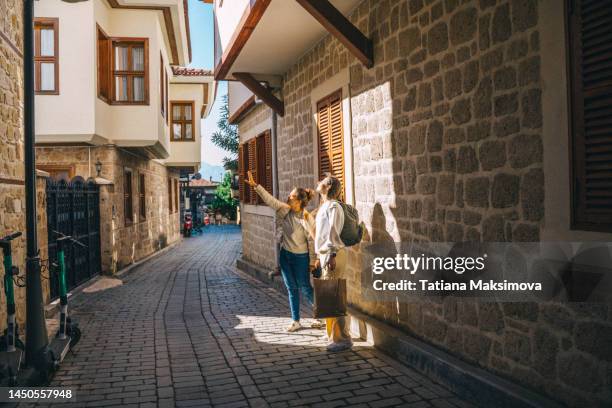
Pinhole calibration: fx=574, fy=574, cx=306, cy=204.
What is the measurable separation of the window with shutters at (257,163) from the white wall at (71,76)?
3.56 metres

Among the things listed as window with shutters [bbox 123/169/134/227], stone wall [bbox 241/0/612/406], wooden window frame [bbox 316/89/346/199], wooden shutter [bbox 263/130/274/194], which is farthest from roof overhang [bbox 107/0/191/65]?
stone wall [bbox 241/0/612/406]

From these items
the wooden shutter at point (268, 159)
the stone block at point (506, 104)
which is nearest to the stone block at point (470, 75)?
the stone block at point (506, 104)

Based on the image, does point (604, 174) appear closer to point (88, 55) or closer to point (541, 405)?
point (541, 405)

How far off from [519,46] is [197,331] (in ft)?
16.2

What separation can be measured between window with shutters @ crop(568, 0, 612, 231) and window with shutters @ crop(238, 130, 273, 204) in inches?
315

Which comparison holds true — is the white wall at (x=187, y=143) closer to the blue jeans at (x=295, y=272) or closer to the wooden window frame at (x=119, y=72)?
the wooden window frame at (x=119, y=72)

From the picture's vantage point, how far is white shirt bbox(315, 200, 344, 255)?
18.4 ft

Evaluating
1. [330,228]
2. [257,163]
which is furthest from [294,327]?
[257,163]

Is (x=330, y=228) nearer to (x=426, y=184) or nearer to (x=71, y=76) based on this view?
(x=426, y=184)

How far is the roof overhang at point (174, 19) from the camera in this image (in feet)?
45.5

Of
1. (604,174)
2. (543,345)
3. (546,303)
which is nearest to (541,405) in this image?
(543,345)

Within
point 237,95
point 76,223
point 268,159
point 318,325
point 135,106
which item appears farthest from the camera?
point 237,95

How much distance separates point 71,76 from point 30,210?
26.3ft

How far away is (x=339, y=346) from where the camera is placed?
5688mm
